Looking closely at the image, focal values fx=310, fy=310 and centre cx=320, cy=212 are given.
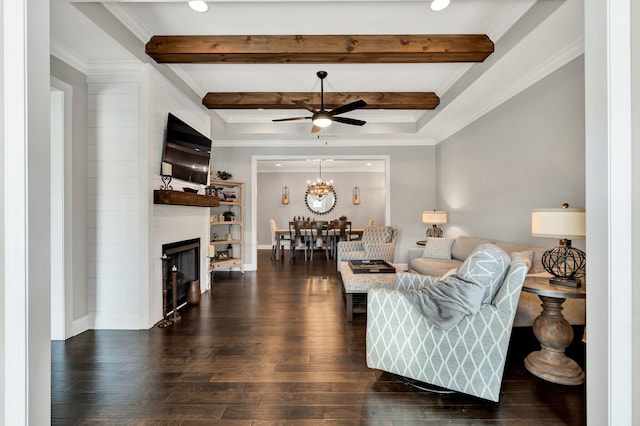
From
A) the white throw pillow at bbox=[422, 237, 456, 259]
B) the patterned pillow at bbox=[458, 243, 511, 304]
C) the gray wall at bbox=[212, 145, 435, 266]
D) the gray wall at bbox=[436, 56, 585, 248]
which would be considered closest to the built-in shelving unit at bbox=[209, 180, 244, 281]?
the gray wall at bbox=[212, 145, 435, 266]

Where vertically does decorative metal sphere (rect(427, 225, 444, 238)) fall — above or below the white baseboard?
above

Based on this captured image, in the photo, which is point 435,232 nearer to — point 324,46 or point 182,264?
point 324,46

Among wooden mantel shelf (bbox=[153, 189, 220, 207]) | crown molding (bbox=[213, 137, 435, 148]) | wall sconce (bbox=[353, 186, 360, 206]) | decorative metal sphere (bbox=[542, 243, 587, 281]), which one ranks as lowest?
decorative metal sphere (bbox=[542, 243, 587, 281])

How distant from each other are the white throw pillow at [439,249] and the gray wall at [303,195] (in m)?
5.59

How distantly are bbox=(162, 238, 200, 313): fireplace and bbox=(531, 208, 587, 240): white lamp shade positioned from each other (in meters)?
3.47

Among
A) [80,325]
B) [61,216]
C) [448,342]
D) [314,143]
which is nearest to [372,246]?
[314,143]

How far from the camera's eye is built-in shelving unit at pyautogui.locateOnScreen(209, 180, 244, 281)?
589cm

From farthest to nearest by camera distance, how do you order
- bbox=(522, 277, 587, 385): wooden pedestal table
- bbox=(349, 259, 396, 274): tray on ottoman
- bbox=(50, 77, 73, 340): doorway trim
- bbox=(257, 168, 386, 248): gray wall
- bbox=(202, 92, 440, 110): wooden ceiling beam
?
1. bbox=(257, 168, 386, 248): gray wall
2. bbox=(202, 92, 440, 110): wooden ceiling beam
3. bbox=(349, 259, 396, 274): tray on ottoman
4. bbox=(50, 77, 73, 340): doorway trim
5. bbox=(522, 277, 587, 385): wooden pedestal table

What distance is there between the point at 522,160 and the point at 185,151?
13.4ft

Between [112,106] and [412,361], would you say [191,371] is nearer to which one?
[412,361]

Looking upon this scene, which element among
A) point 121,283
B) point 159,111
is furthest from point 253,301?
point 159,111

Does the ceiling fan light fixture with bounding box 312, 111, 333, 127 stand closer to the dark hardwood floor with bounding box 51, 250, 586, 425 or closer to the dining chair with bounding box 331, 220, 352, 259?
the dark hardwood floor with bounding box 51, 250, 586, 425

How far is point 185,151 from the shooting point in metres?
3.88

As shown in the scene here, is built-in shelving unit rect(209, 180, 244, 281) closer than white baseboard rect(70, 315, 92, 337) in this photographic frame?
No
